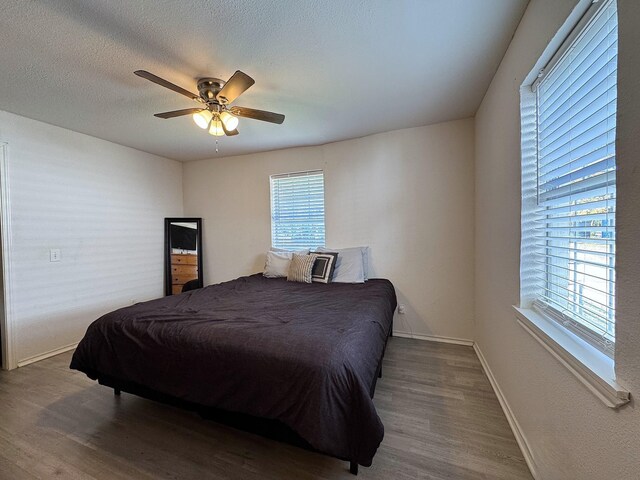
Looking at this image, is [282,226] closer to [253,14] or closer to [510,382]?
[253,14]

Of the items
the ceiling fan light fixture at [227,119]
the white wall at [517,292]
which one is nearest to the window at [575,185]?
the white wall at [517,292]

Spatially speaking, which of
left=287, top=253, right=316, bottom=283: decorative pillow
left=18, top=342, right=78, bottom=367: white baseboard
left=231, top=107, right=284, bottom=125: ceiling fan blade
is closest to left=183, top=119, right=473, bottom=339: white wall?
left=287, top=253, right=316, bottom=283: decorative pillow

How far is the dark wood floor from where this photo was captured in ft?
4.53

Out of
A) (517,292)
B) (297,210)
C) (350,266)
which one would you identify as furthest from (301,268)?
(517,292)

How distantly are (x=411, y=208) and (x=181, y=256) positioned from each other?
338cm

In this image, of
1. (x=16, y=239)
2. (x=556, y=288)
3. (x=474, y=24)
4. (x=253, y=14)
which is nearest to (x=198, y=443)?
(x=556, y=288)

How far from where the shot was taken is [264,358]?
1322mm

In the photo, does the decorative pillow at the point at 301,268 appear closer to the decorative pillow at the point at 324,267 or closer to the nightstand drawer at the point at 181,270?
the decorative pillow at the point at 324,267

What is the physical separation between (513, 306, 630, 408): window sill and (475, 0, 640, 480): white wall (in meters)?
0.03

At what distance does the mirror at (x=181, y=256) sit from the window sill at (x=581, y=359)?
4.00 m

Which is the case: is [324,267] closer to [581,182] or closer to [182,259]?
[581,182]

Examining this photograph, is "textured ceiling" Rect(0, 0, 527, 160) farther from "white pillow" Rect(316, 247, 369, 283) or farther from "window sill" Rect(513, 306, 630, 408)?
"window sill" Rect(513, 306, 630, 408)

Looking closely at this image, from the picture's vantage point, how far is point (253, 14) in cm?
141

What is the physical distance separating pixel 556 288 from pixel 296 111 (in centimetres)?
236
